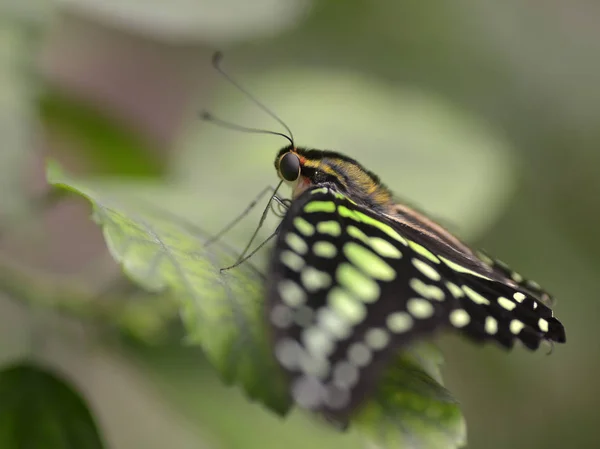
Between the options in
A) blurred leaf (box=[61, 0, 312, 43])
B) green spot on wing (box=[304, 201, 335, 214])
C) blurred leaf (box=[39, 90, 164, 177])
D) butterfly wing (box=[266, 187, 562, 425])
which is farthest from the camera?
blurred leaf (box=[39, 90, 164, 177])

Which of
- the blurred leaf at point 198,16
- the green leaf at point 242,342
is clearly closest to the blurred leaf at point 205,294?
the green leaf at point 242,342

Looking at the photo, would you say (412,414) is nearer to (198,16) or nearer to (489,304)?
(489,304)

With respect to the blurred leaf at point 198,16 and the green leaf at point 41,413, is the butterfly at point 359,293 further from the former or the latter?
the blurred leaf at point 198,16

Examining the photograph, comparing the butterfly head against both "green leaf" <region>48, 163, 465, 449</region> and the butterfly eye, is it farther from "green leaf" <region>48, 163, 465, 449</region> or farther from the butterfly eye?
"green leaf" <region>48, 163, 465, 449</region>

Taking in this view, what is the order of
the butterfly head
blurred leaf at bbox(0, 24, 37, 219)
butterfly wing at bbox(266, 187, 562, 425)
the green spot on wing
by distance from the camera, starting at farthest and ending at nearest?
blurred leaf at bbox(0, 24, 37, 219), the butterfly head, the green spot on wing, butterfly wing at bbox(266, 187, 562, 425)

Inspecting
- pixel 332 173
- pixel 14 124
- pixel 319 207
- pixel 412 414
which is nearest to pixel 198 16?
pixel 14 124


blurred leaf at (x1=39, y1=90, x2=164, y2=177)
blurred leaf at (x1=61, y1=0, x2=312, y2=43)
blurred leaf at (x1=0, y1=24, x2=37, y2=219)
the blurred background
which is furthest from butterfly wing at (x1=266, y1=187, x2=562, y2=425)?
blurred leaf at (x1=39, y1=90, x2=164, y2=177)

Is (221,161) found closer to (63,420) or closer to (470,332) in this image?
(63,420)
